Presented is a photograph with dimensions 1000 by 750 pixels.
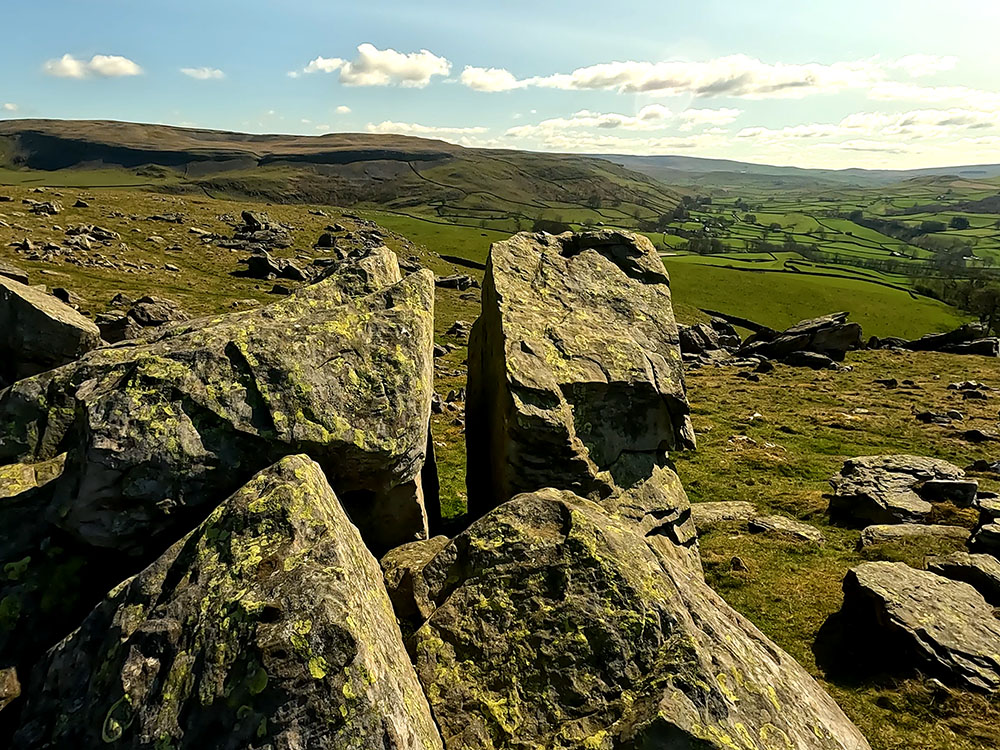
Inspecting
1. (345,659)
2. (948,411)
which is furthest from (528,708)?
(948,411)

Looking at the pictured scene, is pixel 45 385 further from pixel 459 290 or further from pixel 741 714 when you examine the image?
pixel 459 290

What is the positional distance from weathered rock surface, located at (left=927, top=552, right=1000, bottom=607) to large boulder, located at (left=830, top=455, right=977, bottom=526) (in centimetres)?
565

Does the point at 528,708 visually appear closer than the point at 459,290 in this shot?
Yes

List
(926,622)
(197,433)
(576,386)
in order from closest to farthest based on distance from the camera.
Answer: (197,433) < (926,622) < (576,386)

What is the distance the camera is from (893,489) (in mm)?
26656

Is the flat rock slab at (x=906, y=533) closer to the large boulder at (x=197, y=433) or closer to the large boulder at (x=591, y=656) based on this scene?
the large boulder at (x=591, y=656)

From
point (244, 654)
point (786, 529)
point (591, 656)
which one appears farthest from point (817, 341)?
point (244, 654)

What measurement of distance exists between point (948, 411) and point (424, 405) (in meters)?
48.4

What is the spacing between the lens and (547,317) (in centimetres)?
1903

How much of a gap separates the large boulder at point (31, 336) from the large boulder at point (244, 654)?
1801 cm

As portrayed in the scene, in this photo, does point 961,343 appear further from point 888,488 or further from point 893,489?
point 888,488

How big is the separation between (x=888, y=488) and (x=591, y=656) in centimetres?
2377

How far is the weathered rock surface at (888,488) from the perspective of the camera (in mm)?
25016

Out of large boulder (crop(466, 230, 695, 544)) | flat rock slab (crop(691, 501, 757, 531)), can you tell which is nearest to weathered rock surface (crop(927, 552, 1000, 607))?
flat rock slab (crop(691, 501, 757, 531))
